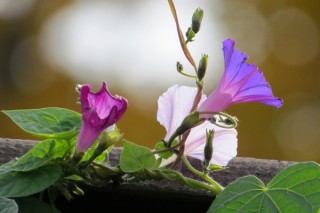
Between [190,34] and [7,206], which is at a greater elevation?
[190,34]

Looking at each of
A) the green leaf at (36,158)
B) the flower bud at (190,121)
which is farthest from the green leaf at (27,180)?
the flower bud at (190,121)

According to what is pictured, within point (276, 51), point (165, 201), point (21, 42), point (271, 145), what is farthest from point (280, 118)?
point (165, 201)

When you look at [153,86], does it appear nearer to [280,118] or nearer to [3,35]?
[280,118]

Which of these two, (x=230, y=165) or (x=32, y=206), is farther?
(x=230, y=165)

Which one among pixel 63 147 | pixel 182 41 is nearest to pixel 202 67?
pixel 182 41

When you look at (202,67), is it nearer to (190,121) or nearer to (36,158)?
(190,121)

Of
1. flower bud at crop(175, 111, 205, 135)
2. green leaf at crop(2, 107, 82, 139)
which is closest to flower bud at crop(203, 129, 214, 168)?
flower bud at crop(175, 111, 205, 135)

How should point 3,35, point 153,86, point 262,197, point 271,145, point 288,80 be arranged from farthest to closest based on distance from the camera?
point 3,35 < point 288,80 < point 271,145 < point 153,86 < point 262,197
